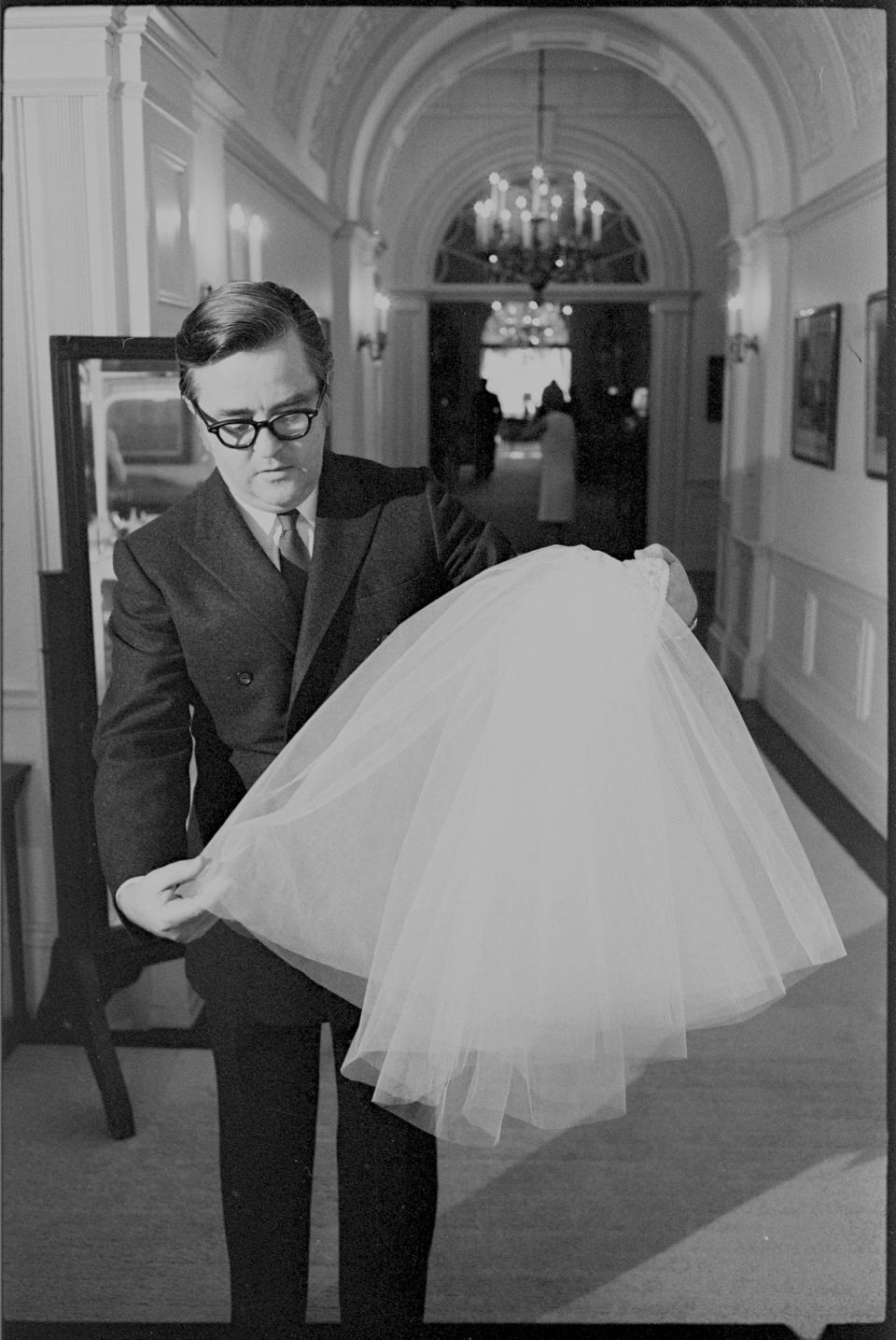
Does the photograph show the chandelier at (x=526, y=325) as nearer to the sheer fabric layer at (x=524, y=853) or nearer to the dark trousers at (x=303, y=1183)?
the sheer fabric layer at (x=524, y=853)

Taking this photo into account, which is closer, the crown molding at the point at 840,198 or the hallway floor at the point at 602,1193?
the crown molding at the point at 840,198

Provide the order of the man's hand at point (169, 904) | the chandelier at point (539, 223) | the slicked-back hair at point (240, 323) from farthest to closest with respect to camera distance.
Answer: the chandelier at point (539, 223), the man's hand at point (169, 904), the slicked-back hair at point (240, 323)

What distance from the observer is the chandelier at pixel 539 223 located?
212 cm

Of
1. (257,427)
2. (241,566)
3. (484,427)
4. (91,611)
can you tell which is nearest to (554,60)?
(484,427)

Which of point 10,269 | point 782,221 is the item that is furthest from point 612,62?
point 10,269

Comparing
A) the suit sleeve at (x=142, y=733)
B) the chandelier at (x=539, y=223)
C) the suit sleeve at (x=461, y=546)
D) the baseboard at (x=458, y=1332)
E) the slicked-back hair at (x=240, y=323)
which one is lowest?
the baseboard at (x=458, y=1332)

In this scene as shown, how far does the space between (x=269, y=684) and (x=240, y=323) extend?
51cm

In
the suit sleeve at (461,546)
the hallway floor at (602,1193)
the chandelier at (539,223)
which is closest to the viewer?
the suit sleeve at (461,546)

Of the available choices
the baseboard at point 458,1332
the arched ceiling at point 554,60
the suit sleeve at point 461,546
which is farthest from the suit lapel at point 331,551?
the baseboard at point 458,1332

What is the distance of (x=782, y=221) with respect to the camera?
7.47ft

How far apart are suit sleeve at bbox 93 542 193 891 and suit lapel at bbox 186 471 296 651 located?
105mm

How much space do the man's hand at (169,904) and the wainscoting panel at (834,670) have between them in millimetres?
944

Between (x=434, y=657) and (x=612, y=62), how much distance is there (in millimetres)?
1047

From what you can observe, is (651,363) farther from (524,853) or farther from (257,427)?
(524,853)
